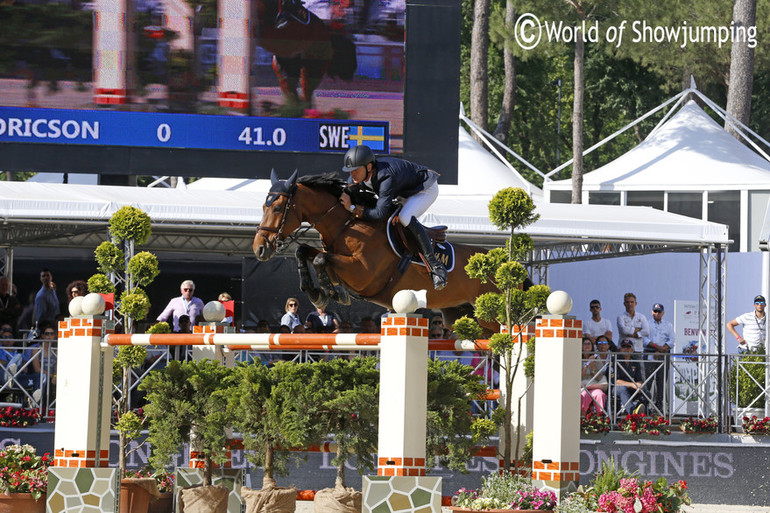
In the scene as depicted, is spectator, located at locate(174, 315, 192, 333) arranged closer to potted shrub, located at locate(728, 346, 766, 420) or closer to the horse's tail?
the horse's tail

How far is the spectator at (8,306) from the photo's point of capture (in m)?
12.9

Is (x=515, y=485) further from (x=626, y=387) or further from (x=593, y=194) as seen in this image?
(x=593, y=194)

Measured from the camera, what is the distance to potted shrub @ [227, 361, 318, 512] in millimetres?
7465

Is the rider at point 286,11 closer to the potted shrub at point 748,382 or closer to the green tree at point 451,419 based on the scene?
the potted shrub at point 748,382

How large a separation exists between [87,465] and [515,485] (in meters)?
2.79

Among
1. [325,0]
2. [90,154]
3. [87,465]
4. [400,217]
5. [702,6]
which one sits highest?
[702,6]

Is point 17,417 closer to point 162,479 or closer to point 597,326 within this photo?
point 162,479

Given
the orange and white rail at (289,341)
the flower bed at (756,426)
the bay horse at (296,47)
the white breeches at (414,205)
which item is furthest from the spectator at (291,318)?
the orange and white rail at (289,341)

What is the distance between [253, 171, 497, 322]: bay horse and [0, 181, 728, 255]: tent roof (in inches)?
144

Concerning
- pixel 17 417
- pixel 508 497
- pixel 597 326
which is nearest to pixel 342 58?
pixel 597 326

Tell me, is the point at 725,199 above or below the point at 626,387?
above

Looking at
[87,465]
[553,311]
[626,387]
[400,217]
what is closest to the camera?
[553,311]

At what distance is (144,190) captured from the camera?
539 inches

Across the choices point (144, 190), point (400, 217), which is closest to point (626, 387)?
point (400, 217)
